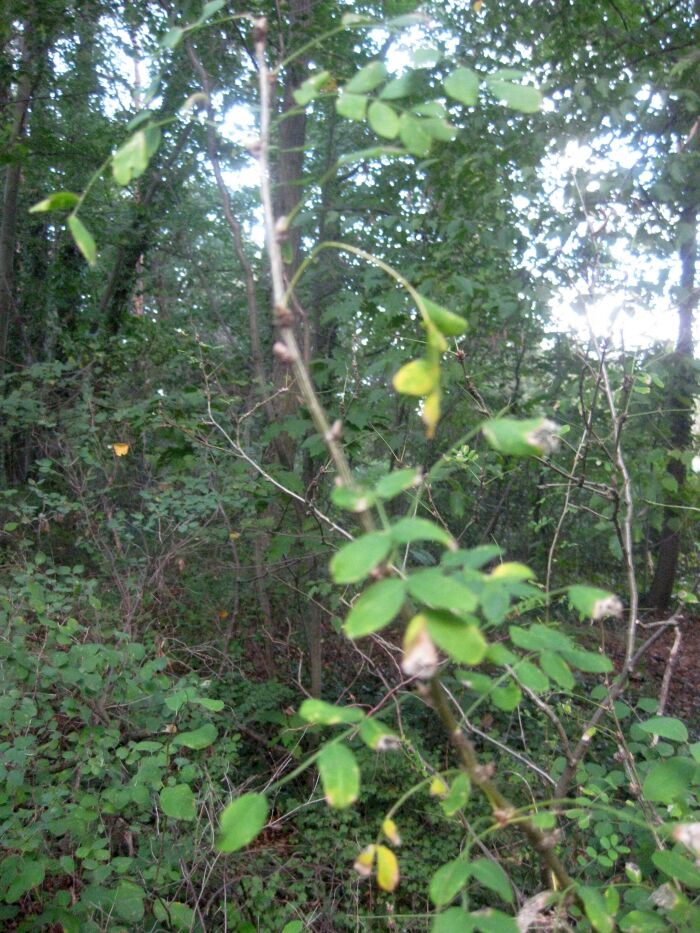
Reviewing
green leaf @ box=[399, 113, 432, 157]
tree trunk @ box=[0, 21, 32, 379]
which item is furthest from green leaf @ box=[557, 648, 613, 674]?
tree trunk @ box=[0, 21, 32, 379]

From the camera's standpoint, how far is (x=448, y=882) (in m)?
0.91

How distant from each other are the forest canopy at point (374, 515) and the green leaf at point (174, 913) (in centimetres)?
1

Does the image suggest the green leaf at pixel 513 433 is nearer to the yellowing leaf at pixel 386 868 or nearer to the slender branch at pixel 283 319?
the slender branch at pixel 283 319

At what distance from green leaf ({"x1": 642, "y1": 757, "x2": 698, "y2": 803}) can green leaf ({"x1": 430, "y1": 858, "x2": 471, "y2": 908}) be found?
1.63 feet

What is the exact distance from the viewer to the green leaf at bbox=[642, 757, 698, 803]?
1.28 metres

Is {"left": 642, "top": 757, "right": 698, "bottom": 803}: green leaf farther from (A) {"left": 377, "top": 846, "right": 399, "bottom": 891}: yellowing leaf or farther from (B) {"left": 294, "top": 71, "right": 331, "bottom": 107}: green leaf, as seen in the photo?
(B) {"left": 294, "top": 71, "right": 331, "bottom": 107}: green leaf

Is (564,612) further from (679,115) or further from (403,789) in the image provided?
(679,115)

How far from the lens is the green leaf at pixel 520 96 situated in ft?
3.18

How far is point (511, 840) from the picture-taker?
9.86ft

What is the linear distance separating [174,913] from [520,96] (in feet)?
8.46

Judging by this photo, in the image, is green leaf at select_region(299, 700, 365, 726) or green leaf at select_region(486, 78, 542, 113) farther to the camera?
green leaf at select_region(486, 78, 542, 113)

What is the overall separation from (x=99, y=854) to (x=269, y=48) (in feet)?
16.2

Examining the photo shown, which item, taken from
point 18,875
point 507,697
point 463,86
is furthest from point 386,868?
point 18,875

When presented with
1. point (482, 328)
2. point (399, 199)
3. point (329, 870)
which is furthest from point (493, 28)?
point (329, 870)
